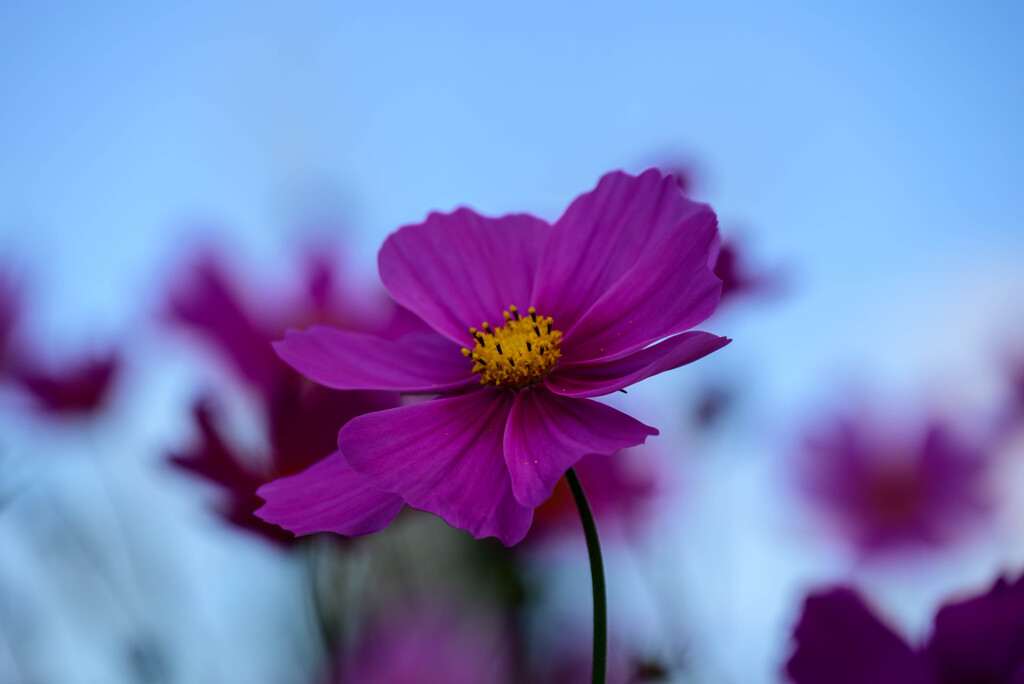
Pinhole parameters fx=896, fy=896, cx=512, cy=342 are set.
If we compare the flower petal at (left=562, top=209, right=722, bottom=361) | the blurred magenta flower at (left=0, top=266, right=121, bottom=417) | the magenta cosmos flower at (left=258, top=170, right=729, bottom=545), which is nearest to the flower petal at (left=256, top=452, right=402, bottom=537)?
the magenta cosmos flower at (left=258, top=170, right=729, bottom=545)

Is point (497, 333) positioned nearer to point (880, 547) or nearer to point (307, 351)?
point (307, 351)

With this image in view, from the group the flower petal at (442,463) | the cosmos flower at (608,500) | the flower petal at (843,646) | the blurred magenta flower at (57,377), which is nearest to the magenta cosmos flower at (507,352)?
the flower petal at (442,463)

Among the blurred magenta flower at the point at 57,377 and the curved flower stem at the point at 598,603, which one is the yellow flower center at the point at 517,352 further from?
the blurred magenta flower at the point at 57,377

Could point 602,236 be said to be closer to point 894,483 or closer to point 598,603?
point 598,603

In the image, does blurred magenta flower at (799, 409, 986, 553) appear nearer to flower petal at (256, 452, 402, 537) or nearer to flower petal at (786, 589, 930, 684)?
flower petal at (786, 589, 930, 684)

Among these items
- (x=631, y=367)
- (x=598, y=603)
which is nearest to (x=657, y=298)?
(x=631, y=367)

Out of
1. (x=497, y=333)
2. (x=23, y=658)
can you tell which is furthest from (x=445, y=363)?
(x=23, y=658)
